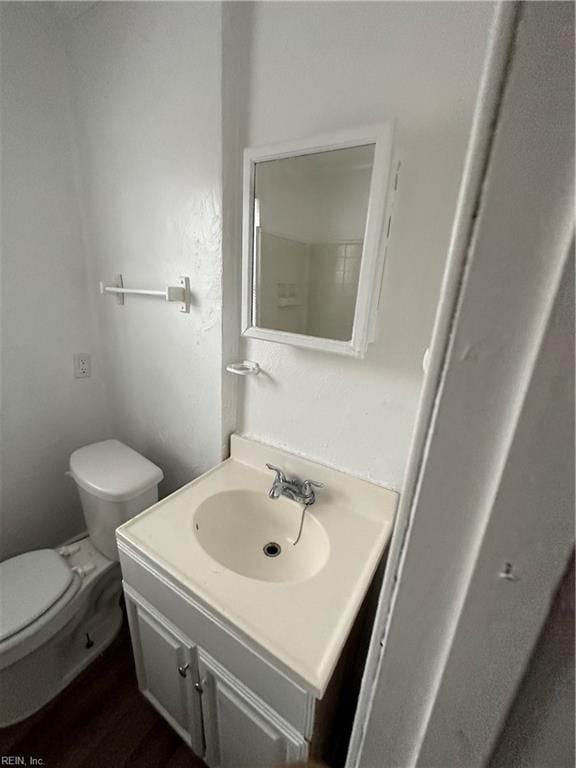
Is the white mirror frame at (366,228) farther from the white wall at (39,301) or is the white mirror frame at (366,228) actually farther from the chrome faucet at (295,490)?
the white wall at (39,301)

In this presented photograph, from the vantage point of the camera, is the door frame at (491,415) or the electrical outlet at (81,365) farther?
the electrical outlet at (81,365)

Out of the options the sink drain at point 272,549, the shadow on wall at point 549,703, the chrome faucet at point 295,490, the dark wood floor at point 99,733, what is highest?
the shadow on wall at point 549,703

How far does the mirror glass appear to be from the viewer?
0.80m

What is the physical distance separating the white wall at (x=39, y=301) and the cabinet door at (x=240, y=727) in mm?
1173

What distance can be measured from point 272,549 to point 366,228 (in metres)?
1.00

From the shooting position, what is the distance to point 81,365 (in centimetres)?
147

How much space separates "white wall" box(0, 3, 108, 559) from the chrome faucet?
1.14 metres

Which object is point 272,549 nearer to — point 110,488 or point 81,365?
point 110,488

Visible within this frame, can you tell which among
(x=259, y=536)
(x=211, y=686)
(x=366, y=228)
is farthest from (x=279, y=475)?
(x=366, y=228)

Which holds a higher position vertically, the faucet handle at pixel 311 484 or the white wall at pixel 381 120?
the white wall at pixel 381 120

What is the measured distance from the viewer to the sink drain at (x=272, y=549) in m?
0.97

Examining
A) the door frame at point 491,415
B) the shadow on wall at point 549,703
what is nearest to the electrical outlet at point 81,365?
the door frame at point 491,415

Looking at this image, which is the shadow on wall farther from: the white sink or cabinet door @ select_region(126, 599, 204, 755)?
cabinet door @ select_region(126, 599, 204, 755)

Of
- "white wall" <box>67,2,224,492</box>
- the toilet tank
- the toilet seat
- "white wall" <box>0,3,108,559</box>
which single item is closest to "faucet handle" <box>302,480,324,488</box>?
"white wall" <box>67,2,224,492</box>
